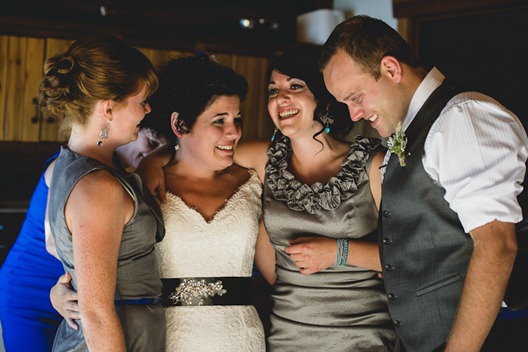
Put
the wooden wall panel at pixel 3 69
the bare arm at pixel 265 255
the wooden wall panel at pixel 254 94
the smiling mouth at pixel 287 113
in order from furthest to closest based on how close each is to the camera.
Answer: the wooden wall panel at pixel 254 94 → the wooden wall panel at pixel 3 69 → the bare arm at pixel 265 255 → the smiling mouth at pixel 287 113

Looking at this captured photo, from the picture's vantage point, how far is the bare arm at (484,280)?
1.68m

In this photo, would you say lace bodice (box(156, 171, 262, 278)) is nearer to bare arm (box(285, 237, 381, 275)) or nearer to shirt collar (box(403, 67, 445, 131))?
bare arm (box(285, 237, 381, 275))

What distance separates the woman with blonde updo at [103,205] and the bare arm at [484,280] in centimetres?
94

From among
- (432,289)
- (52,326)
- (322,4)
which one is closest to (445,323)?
(432,289)

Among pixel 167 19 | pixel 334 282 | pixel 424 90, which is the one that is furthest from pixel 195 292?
pixel 167 19

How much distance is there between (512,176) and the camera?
1676mm

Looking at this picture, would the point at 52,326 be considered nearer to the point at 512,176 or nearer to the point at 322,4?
the point at 512,176

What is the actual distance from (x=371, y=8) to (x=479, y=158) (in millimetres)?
3148

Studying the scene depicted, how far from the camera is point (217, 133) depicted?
8.00 feet

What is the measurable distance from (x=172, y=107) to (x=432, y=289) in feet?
3.87

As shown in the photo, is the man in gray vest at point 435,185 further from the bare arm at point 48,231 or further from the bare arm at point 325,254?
the bare arm at point 48,231

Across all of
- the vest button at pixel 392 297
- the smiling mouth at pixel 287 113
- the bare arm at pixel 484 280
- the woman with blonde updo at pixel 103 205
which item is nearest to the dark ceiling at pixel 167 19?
the smiling mouth at pixel 287 113

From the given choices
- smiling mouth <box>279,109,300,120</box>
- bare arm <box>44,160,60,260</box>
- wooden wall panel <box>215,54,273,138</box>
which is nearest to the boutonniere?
smiling mouth <box>279,109,300,120</box>

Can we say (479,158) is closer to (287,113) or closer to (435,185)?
(435,185)
